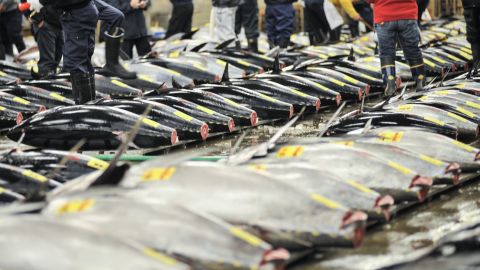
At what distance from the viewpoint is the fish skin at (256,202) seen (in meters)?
4.38

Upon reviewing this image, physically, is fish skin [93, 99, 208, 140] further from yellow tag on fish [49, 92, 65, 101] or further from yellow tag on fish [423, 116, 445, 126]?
yellow tag on fish [49, 92, 65, 101]

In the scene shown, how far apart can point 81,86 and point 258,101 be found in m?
1.59

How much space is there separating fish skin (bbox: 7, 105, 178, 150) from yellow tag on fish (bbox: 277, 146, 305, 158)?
7.09ft

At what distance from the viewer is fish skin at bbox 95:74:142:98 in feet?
33.1

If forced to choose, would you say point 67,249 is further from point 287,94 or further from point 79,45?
point 287,94

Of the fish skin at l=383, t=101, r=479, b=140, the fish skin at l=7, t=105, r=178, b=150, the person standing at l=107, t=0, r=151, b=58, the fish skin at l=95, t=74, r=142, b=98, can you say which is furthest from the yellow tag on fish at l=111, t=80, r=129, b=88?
the fish skin at l=383, t=101, r=479, b=140

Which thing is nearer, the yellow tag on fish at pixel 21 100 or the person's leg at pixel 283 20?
the yellow tag on fish at pixel 21 100

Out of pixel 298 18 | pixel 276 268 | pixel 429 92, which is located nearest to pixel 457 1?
pixel 298 18

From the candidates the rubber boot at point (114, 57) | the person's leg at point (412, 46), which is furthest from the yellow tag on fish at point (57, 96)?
the person's leg at point (412, 46)

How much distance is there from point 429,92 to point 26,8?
14.0 feet

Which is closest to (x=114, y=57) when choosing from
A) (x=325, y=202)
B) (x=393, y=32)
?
(x=393, y=32)

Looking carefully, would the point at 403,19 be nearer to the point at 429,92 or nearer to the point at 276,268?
the point at 429,92

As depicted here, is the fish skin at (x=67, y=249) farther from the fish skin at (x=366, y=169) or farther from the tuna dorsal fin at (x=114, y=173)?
the fish skin at (x=366, y=169)

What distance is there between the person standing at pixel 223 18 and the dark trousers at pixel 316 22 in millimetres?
1776
